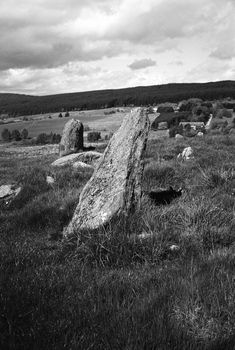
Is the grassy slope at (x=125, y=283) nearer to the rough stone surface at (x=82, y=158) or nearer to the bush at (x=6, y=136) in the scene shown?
the rough stone surface at (x=82, y=158)

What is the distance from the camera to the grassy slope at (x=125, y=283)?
356 centimetres

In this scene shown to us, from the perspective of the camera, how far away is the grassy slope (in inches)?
140

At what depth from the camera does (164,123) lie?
71.1 m

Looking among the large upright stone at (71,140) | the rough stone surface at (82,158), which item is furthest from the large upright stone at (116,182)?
the large upright stone at (71,140)

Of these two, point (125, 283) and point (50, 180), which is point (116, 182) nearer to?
point (125, 283)

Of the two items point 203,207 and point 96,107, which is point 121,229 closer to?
point 203,207

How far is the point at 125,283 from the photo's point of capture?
187 inches

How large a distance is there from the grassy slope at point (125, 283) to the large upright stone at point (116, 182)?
0.38 meters

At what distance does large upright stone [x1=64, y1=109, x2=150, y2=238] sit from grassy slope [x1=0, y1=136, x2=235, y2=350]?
38 centimetres

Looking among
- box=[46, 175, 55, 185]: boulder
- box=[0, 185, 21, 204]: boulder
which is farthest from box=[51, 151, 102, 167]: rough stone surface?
box=[0, 185, 21, 204]: boulder

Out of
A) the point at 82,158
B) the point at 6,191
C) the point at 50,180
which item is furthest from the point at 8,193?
the point at 82,158

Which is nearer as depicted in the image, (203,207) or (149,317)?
(149,317)

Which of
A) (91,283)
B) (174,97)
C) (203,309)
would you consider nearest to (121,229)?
(91,283)

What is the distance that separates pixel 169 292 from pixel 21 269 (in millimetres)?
1910
